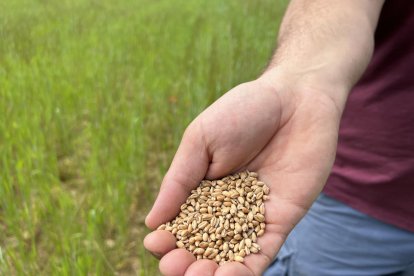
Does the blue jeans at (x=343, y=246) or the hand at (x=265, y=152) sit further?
the blue jeans at (x=343, y=246)

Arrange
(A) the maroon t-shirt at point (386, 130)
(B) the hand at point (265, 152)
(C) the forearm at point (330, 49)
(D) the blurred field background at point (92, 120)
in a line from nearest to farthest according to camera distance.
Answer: (B) the hand at point (265, 152) → (C) the forearm at point (330, 49) → (A) the maroon t-shirt at point (386, 130) → (D) the blurred field background at point (92, 120)

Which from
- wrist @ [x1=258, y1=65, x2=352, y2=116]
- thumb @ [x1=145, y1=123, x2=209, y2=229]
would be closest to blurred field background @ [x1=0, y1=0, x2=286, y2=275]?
thumb @ [x1=145, y1=123, x2=209, y2=229]

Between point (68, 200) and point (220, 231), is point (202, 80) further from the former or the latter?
point (220, 231)

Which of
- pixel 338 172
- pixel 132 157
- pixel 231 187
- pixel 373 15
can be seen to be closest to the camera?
pixel 231 187

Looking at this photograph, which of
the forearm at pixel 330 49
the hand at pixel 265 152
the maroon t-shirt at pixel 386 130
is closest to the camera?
the hand at pixel 265 152

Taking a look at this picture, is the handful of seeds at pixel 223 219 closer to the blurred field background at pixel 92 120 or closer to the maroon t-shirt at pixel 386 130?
the blurred field background at pixel 92 120

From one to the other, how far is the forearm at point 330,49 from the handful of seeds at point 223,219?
0.94 ft

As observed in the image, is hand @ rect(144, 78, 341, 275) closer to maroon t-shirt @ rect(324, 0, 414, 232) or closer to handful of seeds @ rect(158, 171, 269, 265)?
handful of seeds @ rect(158, 171, 269, 265)

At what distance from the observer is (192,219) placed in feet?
3.72

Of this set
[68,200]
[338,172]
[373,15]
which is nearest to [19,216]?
[68,200]

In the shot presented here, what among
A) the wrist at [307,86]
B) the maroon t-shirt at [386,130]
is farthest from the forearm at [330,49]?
the maroon t-shirt at [386,130]

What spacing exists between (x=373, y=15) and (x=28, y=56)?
2.05 meters

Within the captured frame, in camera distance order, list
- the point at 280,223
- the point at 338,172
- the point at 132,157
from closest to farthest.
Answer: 1. the point at 280,223
2. the point at 338,172
3. the point at 132,157

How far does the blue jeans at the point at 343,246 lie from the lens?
146 cm
